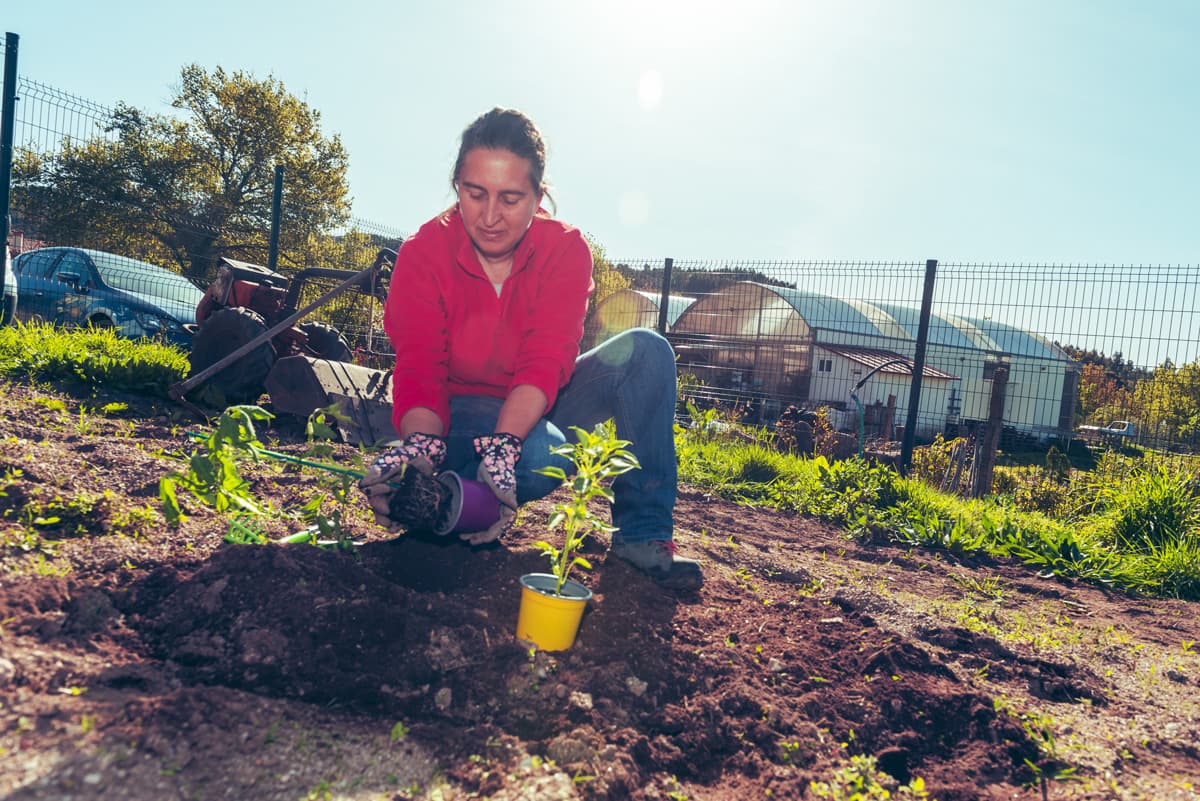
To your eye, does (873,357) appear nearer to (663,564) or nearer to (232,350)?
(232,350)

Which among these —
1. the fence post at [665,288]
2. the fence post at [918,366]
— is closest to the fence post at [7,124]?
the fence post at [665,288]

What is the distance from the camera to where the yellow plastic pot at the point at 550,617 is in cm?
160

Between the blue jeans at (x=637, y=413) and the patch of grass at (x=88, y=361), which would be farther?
the patch of grass at (x=88, y=361)

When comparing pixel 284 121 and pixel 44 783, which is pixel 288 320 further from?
pixel 284 121

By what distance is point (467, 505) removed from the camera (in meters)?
1.74

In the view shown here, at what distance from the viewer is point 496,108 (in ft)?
6.87

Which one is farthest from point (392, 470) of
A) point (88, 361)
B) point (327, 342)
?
point (327, 342)

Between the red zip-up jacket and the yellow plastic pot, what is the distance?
0.62 meters

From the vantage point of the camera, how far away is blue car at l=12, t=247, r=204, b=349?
5973mm

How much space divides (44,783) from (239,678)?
388mm

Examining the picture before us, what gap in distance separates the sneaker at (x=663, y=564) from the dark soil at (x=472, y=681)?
5cm

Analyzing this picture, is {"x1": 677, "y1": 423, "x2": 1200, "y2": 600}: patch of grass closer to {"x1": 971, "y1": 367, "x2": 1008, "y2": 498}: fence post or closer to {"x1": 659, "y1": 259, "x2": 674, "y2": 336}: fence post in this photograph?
{"x1": 971, "y1": 367, "x2": 1008, "y2": 498}: fence post

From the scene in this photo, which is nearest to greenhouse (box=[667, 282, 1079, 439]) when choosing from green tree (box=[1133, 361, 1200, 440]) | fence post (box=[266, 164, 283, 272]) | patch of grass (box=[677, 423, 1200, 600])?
green tree (box=[1133, 361, 1200, 440])

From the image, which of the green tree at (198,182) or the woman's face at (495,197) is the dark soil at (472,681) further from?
the green tree at (198,182)
